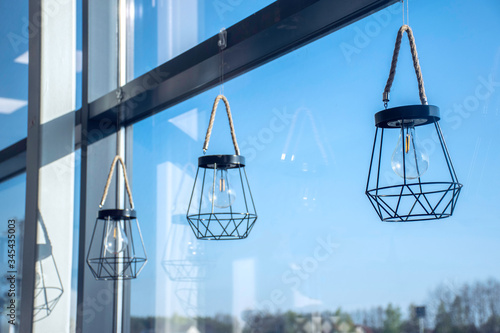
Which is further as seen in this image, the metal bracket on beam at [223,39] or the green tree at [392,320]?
the metal bracket on beam at [223,39]

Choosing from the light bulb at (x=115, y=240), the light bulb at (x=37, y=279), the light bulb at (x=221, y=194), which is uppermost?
the light bulb at (x=221, y=194)

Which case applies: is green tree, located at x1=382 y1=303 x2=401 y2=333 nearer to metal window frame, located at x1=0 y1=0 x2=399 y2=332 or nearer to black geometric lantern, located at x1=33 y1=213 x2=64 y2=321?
metal window frame, located at x1=0 y1=0 x2=399 y2=332

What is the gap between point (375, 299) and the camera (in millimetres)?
1226

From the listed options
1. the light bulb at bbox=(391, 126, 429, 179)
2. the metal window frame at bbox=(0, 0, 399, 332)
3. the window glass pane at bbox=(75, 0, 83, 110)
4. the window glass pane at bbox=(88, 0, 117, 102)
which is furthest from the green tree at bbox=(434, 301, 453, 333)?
the window glass pane at bbox=(75, 0, 83, 110)

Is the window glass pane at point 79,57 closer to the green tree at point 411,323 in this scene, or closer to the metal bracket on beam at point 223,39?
the metal bracket on beam at point 223,39

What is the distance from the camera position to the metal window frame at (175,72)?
1.29 meters

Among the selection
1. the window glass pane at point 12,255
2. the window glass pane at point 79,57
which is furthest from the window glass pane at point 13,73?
the window glass pane at point 79,57

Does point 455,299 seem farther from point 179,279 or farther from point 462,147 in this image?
point 179,279

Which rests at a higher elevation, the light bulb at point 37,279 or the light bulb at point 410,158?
the light bulb at point 410,158

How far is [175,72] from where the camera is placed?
5.40ft

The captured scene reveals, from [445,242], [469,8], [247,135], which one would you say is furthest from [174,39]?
[445,242]

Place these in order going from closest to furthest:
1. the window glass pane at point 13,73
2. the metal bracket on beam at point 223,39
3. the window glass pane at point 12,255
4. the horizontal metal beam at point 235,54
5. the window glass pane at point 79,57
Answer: the horizontal metal beam at point 235,54, the metal bracket on beam at point 223,39, the window glass pane at point 79,57, the window glass pane at point 12,255, the window glass pane at point 13,73

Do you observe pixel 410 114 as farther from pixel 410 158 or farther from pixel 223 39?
pixel 223 39

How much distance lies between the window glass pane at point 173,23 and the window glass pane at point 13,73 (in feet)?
2.78
